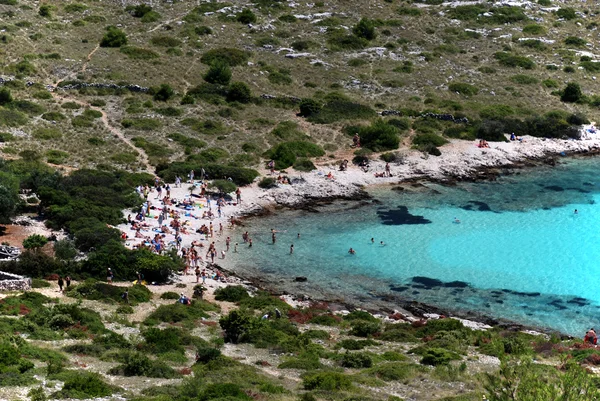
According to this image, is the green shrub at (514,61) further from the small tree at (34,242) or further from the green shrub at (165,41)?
the small tree at (34,242)

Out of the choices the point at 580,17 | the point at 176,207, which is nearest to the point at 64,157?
the point at 176,207

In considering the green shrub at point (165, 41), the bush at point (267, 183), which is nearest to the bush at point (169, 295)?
the bush at point (267, 183)

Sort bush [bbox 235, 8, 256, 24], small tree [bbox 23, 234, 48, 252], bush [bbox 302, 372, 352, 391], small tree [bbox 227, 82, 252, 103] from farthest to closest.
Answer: bush [bbox 235, 8, 256, 24] < small tree [bbox 227, 82, 252, 103] < small tree [bbox 23, 234, 48, 252] < bush [bbox 302, 372, 352, 391]

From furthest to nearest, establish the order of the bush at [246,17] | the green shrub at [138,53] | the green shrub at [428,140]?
the bush at [246,17] < the green shrub at [138,53] < the green shrub at [428,140]

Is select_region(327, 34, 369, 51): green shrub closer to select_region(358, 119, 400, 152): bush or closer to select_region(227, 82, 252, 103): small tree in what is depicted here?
select_region(227, 82, 252, 103): small tree

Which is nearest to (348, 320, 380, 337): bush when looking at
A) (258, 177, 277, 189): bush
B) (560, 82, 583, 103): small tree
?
(258, 177, 277, 189): bush

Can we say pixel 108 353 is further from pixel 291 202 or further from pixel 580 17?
pixel 580 17
